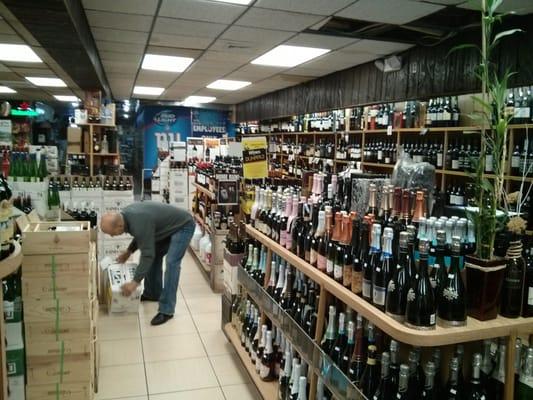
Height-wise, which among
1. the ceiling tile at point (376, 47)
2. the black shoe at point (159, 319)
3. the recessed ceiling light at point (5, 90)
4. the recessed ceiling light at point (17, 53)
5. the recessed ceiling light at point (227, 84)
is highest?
the recessed ceiling light at point (5, 90)

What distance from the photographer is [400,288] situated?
70.7 inches

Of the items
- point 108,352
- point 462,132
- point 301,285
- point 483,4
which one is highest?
point 483,4

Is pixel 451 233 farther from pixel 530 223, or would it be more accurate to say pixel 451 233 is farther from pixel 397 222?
pixel 530 223

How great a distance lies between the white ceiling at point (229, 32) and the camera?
3902 millimetres

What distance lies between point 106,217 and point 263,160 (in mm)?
1660

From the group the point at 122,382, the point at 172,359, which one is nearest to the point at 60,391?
the point at 122,382

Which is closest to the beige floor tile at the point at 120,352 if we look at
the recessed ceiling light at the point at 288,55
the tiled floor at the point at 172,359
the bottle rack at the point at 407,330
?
the tiled floor at the point at 172,359

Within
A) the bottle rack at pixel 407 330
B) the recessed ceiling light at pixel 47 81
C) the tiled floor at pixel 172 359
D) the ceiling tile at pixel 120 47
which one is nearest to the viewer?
the bottle rack at pixel 407 330

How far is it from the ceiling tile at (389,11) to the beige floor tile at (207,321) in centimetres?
332

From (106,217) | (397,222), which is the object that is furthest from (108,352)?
(397,222)

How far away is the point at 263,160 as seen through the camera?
462 centimetres

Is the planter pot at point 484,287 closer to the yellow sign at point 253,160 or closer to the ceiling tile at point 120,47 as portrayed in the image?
the yellow sign at point 253,160

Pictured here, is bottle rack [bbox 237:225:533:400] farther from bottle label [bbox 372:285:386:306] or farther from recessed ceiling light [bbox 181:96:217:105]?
recessed ceiling light [bbox 181:96:217:105]

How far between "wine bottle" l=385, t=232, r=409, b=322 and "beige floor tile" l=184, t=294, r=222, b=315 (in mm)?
3448
